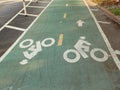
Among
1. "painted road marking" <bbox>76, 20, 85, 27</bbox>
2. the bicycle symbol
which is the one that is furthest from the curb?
the bicycle symbol


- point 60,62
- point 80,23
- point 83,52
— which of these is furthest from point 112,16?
point 60,62

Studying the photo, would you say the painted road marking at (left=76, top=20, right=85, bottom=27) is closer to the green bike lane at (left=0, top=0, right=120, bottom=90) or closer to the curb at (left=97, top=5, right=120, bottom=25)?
the green bike lane at (left=0, top=0, right=120, bottom=90)

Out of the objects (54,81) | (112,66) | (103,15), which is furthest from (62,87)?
(103,15)

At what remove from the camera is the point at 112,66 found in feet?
36.4

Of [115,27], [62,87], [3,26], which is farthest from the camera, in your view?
[3,26]

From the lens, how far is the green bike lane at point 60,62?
31.8ft

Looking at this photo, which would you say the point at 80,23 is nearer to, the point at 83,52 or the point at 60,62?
the point at 83,52

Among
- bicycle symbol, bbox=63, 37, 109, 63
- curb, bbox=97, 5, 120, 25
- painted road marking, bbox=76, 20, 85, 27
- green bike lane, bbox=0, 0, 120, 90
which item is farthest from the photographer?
curb, bbox=97, 5, 120, 25

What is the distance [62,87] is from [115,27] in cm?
948

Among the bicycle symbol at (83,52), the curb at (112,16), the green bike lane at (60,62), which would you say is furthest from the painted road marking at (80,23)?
the bicycle symbol at (83,52)

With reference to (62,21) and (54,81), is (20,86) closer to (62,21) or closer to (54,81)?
(54,81)

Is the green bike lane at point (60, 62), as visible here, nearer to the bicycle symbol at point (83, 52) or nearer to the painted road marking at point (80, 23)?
the bicycle symbol at point (83, 52)

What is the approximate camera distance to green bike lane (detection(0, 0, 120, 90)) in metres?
9.70

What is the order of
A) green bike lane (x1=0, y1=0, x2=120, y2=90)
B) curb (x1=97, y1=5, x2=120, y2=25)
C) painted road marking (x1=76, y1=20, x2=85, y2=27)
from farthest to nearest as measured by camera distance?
1. curb (x1=97, y1=5, x2=120, y2=25)
2. painted road marking (x1=76, y1=20, x2=85, y2=27)
3. green bike lane (x1=0, y1=0, x2=120, y2=90)
